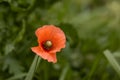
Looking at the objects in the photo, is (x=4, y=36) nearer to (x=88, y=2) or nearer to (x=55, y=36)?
(x=55, y=36)

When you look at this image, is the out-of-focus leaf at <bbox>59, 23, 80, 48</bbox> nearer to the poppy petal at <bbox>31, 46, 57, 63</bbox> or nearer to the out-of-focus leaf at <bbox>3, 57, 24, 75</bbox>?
the out-of-focus leaf at <bbox>3, 57, 24, 75</bbox>

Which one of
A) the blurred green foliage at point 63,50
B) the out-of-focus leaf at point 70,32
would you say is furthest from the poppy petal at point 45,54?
the out-of-focus leaf at point 70,32

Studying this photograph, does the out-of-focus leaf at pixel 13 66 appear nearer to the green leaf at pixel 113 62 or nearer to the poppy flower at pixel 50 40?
the poppy flower at pixel 50 40

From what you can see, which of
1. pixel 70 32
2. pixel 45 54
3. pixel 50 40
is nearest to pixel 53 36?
pixel 50 40

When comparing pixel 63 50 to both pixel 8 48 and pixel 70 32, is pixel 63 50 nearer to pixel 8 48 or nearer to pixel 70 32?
pixel 70 32

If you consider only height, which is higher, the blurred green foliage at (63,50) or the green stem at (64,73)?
the blurred green foliage at (63,50)

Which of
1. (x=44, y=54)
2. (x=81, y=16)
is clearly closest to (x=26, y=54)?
(x=44, y=54)
